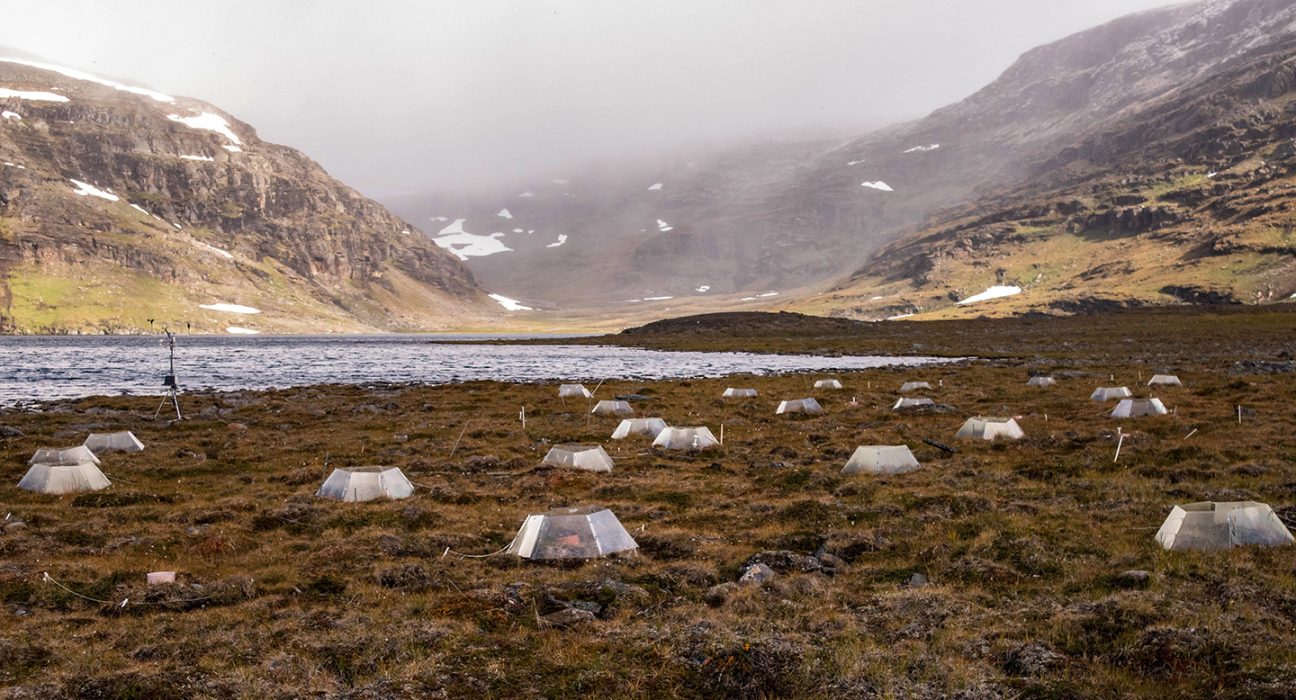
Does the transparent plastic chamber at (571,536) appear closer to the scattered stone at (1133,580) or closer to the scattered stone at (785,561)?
the scattered stone at (785,561)

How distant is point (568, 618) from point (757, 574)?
3.96 metres

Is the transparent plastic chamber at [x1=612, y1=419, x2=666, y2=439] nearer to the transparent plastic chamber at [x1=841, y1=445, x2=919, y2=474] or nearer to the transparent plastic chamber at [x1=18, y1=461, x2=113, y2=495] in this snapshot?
the transparent plastic chamber at [x1=841, y1=445, x2=919, y2=474]

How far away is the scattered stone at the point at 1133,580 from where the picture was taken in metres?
13.7

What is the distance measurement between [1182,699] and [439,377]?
8318 centimetres

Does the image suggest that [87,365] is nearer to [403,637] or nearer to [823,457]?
[823,457]

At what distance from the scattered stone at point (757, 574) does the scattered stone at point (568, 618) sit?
10.8 feet

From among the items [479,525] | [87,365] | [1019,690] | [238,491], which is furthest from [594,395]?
[87,365]

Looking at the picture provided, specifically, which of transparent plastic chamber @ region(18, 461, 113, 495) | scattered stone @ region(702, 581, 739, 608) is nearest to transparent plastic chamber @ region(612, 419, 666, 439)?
transparent plastic chamber @ region(18, 461, 113, 495)

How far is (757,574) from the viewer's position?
1499 centimetres

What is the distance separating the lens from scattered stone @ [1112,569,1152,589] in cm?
1373

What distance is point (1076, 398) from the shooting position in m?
48.6

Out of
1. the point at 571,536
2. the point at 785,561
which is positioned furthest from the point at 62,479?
the point at 785,561

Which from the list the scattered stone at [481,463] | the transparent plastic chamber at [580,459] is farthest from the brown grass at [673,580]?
the transparent plastic chamber at [580,459]

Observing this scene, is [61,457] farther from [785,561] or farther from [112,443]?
[785,561]
